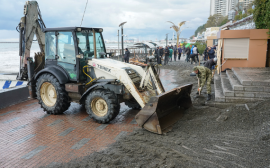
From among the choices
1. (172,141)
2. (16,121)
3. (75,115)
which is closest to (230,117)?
(172,141)

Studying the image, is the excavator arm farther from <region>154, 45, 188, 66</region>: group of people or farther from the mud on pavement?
<region>154, 45, 188, 66</region>: group of people

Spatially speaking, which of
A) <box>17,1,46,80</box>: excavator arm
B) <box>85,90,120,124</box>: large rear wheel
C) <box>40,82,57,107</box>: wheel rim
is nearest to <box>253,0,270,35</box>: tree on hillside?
<box>85,90,120,124</box>: large rear wheel

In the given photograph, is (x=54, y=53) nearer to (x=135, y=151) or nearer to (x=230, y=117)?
(x=135, y=151)

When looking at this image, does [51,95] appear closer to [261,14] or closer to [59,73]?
[59,73]

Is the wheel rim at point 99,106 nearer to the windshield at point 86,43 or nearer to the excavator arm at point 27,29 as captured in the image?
the windshield at point 86,43

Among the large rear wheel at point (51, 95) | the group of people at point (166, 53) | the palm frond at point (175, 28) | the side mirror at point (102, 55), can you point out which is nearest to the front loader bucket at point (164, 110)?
the side mirror at point (102, 55)

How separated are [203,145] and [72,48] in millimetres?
4642

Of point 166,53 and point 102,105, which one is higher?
point 166,53

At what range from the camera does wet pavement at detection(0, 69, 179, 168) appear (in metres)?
4.60

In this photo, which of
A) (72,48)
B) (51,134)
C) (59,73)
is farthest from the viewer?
(59,73)

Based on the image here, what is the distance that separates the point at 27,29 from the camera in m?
8.15

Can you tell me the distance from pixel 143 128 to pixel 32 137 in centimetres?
284

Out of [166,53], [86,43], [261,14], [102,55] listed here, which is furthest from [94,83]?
[166,53]

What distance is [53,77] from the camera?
6.97m
